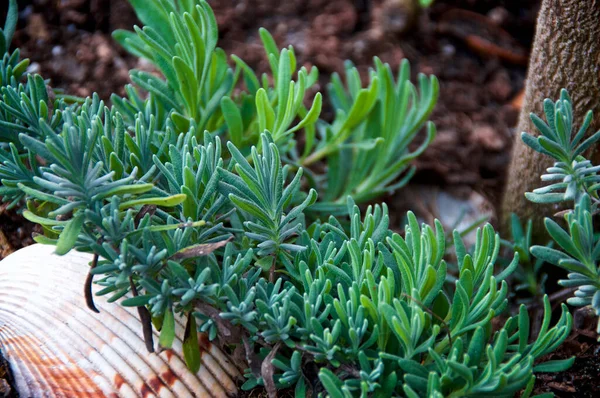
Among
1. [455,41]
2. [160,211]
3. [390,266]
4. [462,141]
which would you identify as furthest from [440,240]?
[455,41]

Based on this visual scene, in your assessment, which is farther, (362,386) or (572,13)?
(572,13)

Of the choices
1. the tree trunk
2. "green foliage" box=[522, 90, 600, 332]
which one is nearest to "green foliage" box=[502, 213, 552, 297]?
the tree trunk

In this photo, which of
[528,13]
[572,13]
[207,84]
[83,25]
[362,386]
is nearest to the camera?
[362,386]

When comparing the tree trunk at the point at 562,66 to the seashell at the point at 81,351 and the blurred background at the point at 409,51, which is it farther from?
the seashell at the point at 81,351

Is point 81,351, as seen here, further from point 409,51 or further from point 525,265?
point 409,51

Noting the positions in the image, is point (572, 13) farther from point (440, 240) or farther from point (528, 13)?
point (528, 13)

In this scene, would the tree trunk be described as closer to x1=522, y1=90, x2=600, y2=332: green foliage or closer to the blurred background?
x1=522, y1=90, x2=600, y2=332: green foliage

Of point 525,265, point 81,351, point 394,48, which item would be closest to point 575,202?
point 525,265

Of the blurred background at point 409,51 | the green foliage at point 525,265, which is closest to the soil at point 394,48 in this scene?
the blurred background at point 409,51
